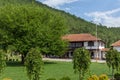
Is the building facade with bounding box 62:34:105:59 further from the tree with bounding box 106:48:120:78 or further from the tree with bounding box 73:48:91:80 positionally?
the tree with bounding box 73:48:91:80

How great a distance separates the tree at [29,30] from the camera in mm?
60719

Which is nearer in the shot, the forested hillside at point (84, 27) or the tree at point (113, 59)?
the tree at point (113, 59)

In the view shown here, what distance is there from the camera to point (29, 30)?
200ft

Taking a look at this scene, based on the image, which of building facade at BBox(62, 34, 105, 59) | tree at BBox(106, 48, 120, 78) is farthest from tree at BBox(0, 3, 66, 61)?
building facade at BBox(62, 34, 105, 59)

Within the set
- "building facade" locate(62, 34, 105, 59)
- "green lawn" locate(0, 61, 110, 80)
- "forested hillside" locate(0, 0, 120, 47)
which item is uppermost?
"forested hillside" locate(0, 0, 120, 47)

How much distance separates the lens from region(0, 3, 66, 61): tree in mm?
60719

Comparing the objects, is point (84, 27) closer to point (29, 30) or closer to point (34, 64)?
point (29, 30)

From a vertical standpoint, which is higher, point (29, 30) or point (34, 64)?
point (29, 30)

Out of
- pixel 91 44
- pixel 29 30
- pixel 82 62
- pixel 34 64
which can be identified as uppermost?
pixel 29 30

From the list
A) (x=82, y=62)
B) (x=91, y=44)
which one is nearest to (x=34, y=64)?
(x=82, y=62)

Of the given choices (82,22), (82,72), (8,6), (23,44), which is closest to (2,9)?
(8,6)

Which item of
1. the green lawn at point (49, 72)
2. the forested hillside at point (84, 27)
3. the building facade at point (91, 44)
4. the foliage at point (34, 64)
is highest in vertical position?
the forested hillside at point (84, 27)

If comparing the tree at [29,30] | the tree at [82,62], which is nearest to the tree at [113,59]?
the tree at [82,62]

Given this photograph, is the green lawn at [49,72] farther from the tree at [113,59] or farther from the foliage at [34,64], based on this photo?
the foliage at [34,64]
